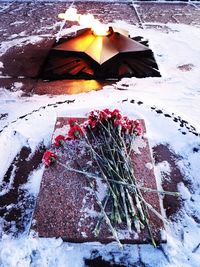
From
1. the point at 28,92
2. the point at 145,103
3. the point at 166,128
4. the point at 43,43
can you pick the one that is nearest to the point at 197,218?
the point at 166,128

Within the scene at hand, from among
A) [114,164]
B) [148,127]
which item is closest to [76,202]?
[114,164]

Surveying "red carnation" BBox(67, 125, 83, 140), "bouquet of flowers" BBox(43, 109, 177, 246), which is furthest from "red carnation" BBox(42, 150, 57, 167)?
"red carnation" BBox(67, 125, 83, 140)

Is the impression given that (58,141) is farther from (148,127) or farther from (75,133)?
(148,127)

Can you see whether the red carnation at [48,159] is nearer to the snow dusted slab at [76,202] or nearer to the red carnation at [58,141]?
the snow dusted slab at [76,202]

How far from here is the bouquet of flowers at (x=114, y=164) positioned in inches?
85.5

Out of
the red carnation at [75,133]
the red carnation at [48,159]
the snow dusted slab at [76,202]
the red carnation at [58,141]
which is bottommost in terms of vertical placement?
the snow dusted slab at [76,202]

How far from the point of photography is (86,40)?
4387mm

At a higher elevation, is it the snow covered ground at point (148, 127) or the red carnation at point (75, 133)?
the red carnation at point (75, 133)

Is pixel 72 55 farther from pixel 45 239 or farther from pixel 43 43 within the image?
pixel 45 239

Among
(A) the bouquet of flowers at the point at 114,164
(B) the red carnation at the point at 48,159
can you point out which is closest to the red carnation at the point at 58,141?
(A) the bouquet of flowers at the point at 114,164

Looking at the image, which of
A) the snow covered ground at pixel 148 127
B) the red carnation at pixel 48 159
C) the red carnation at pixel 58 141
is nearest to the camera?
the snow covered ground at pixel 148 127

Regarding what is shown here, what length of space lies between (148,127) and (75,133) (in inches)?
30.2

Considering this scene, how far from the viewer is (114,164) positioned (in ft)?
8.06

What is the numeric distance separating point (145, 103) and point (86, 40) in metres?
1.41
